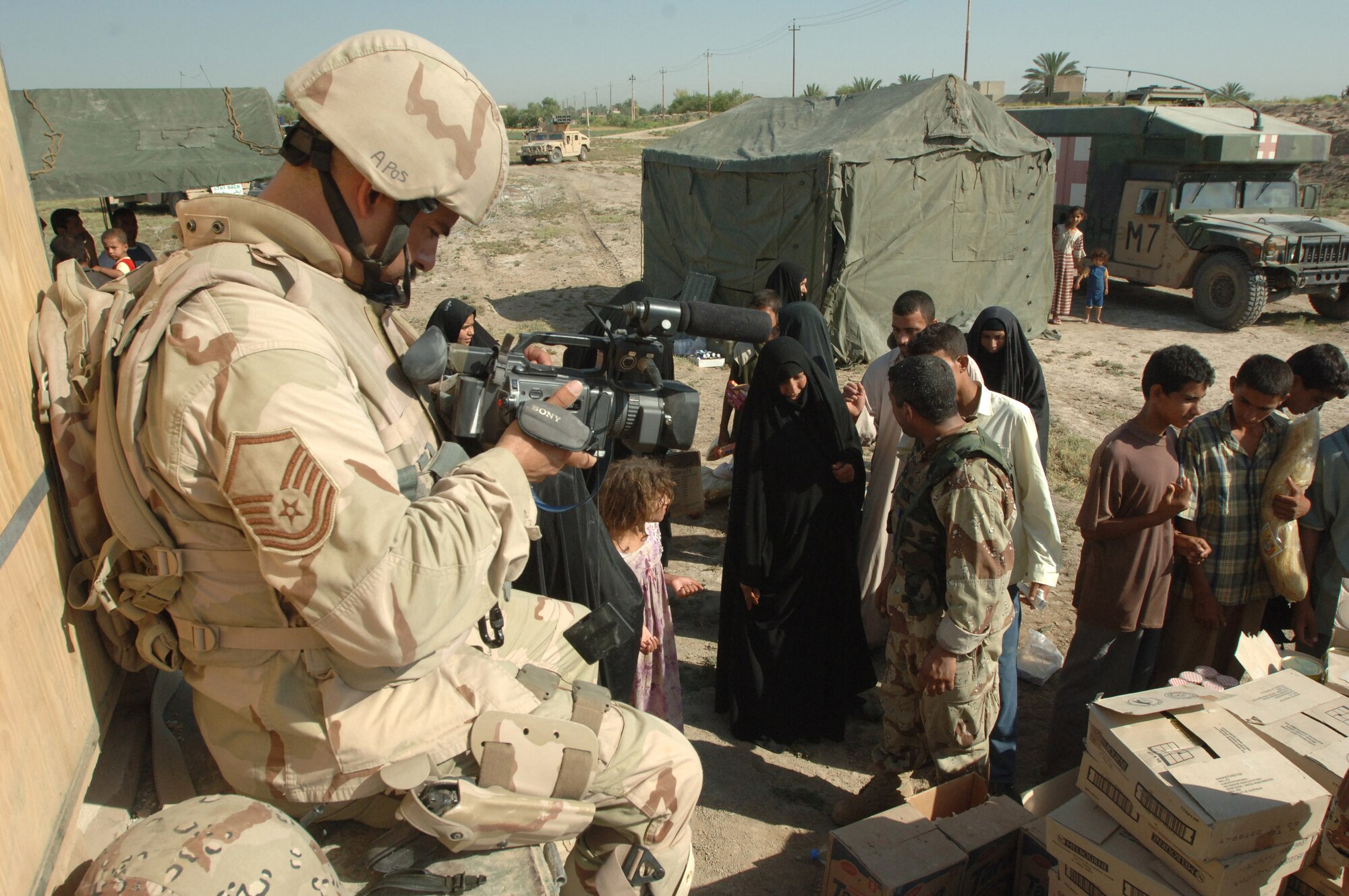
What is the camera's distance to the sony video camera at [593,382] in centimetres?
163

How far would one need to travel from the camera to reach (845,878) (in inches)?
99.6

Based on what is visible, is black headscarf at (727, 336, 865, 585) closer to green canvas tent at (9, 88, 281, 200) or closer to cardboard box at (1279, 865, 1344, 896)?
cardboard box at (1279, 865, 1344, 896)

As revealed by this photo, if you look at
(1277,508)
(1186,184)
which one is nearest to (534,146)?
(1186,184)

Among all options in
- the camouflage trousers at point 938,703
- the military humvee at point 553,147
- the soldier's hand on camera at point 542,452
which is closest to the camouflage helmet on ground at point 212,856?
the soldier's hand on camera at point 542,452

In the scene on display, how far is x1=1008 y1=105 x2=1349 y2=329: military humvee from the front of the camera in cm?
1082

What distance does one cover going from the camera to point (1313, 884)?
2.10m

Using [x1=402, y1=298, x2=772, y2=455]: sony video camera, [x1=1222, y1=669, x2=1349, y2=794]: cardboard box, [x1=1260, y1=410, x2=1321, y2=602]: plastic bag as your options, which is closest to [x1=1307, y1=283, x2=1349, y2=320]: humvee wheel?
[x1=1260, y1=410, x2=1321, y2=602]: plastic bag

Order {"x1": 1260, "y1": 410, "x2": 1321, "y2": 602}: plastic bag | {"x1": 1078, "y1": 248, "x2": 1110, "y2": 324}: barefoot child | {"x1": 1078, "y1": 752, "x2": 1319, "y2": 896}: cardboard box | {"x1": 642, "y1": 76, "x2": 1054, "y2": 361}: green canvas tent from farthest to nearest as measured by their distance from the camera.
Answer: {"x1": 1078, "y1": 248, "x2": 1110, "y2": 324}: barefoot child
{"x1": 642, "y1": 76, "x2": 1054, "y2": 361}: green canvas tent
{"x1": 1260, "y1": 410, "x2": 1321, "y2": 602}: plastic bag
{"x1": 1078, "y1": 752, "x2": 1319, "y2": 896}: cardboard box

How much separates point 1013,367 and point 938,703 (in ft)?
7.62

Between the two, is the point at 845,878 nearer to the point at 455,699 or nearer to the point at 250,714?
the point at 455,699

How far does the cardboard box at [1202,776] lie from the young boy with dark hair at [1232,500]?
98cm

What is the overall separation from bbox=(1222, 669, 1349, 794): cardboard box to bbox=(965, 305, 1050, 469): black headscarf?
81.2 inches

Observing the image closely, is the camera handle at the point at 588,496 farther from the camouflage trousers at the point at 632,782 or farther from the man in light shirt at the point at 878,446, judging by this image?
the man in light shirt at the point at 878,446

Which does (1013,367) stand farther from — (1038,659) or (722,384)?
(722,384)
